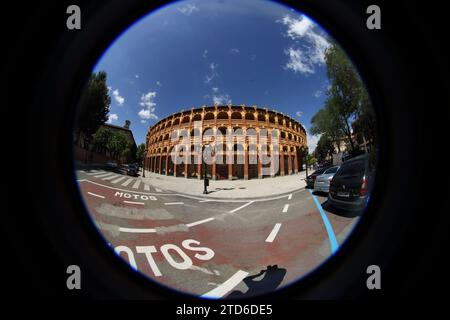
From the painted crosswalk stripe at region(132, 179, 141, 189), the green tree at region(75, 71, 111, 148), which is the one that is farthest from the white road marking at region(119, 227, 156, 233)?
the green tree at region(75, 71, 111, 148)

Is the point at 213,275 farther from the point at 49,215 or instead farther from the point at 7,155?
the point at 7,155

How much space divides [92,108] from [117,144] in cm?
50

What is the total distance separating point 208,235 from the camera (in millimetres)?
2523

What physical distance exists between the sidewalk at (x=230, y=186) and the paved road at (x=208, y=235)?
136mm

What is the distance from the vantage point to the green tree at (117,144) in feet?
6.99

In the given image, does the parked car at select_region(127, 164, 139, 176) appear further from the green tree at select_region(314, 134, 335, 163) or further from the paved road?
the green tree at select_region(314, 134, 335, 163)

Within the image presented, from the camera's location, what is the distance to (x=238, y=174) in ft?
10.8

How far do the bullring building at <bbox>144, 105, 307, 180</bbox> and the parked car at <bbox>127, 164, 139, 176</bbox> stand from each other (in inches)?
6.4

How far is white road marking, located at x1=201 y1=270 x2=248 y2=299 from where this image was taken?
187 cm

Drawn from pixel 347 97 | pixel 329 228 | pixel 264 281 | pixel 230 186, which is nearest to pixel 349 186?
pixel 329 228

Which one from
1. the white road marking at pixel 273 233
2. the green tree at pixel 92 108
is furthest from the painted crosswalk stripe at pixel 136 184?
the white road marking at pixel 273 233

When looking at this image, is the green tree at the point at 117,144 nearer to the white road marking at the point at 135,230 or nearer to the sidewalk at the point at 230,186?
the sidewalk at the point at 230,186

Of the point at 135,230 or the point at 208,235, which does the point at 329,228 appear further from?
the point at 135,230
